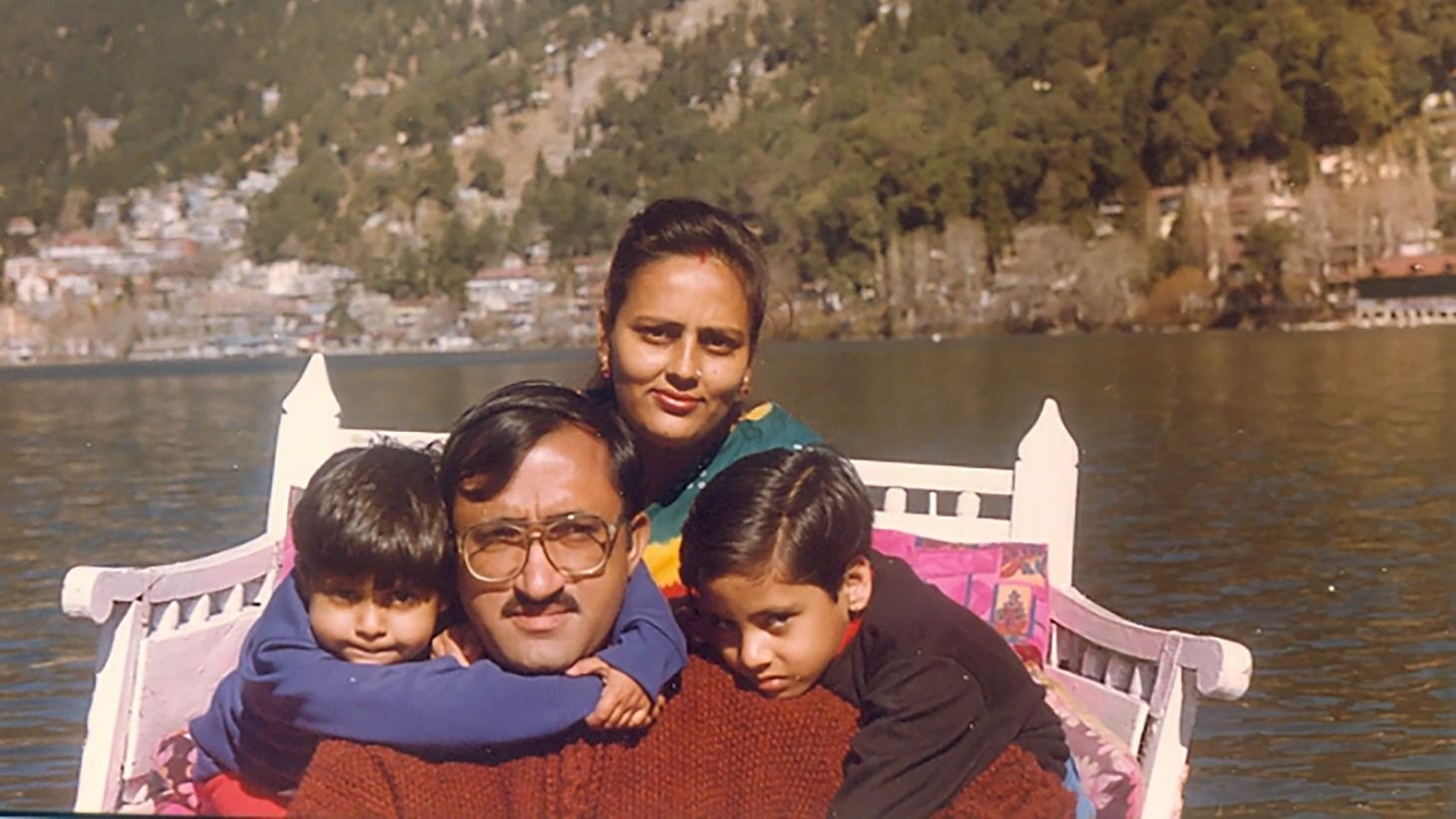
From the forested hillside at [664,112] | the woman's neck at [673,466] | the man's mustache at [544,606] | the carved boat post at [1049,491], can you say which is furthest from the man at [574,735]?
the forested hillside at [664,112]

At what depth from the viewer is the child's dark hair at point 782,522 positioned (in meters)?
2.24

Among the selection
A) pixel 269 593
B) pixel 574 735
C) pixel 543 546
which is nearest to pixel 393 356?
pixel 269 593

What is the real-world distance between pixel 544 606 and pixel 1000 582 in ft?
2.98

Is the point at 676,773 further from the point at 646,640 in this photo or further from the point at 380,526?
the point at 380,526

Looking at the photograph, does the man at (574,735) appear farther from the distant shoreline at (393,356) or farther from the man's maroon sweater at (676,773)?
the distant shoreline at (393,356)

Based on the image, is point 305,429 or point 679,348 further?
point 305,429

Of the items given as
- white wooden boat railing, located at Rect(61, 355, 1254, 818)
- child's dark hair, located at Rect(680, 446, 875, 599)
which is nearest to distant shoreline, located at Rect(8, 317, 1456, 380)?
white wooden boat railing, located at Rect(61, 355, 1254, 818)

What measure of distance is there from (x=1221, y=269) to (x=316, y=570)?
5.96 feet

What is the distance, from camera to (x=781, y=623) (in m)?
2.28

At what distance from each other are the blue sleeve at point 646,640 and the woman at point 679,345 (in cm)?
19

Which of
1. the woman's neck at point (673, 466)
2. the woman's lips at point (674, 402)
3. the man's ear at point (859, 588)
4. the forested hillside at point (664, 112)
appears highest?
the forested hillside at point (664, 112)

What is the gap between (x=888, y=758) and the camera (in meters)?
2.21

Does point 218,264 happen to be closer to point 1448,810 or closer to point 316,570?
point 316,570

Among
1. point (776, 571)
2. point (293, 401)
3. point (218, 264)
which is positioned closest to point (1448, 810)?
point (776, 571)
